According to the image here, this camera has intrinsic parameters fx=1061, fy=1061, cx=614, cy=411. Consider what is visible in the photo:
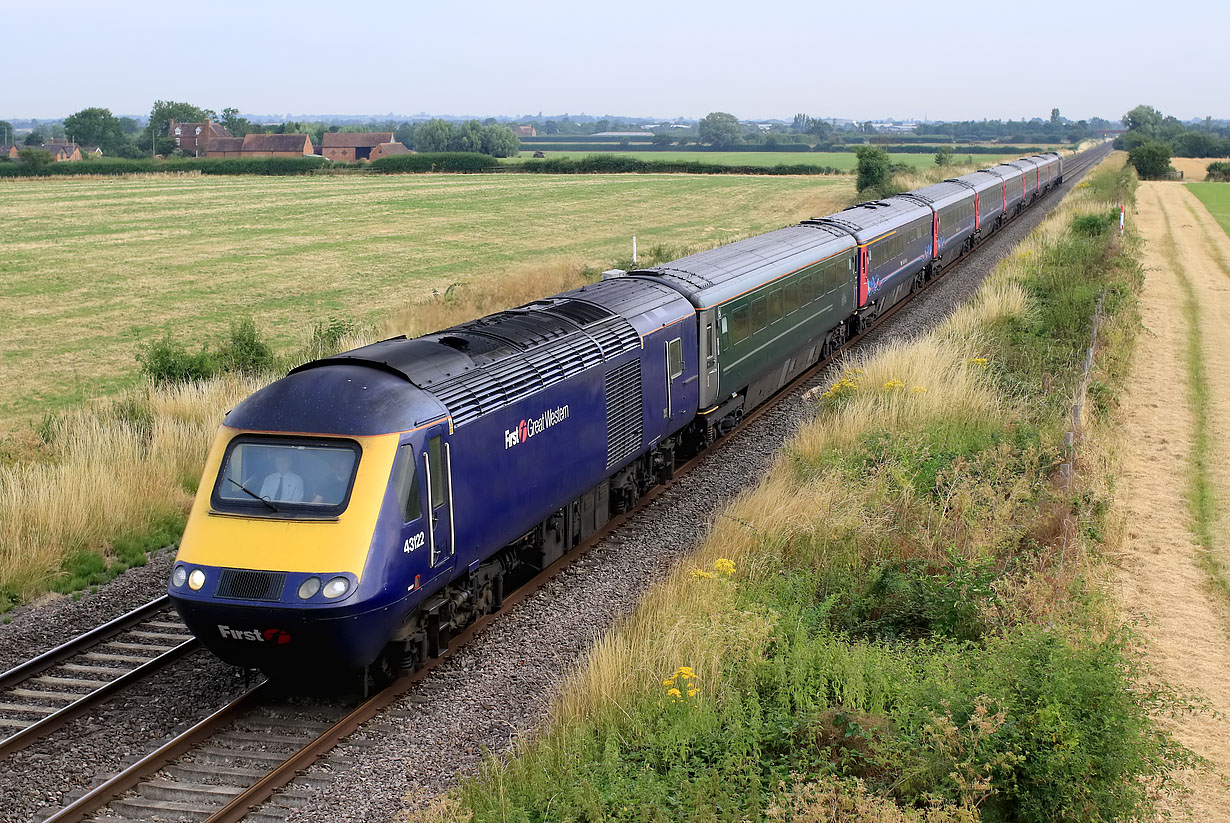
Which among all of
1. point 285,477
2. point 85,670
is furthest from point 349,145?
point 285,477

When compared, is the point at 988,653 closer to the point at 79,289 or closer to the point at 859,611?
the point at 859,611

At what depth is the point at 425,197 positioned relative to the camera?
255 feet

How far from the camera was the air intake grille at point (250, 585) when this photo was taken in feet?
28.9

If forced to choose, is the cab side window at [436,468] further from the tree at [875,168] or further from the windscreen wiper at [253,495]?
the tree at [875,168]

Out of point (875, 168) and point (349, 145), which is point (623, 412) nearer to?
point (875, 168)

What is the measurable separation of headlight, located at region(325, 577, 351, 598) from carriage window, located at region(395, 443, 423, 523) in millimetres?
779

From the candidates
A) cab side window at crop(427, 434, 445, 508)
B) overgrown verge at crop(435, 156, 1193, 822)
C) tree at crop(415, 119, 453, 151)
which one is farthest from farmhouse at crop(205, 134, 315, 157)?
cab side window at crop(427, 434, 445, 508)

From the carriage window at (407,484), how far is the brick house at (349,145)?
486ft

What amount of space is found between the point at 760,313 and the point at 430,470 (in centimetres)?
1030

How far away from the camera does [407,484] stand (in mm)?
9359

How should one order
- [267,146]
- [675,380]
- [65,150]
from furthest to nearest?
[65,150] < [267,146] < [675,380]

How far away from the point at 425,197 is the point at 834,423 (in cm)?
6557

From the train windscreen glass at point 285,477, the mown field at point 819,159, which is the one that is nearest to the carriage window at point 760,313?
the train windscreen glass at point 285,477

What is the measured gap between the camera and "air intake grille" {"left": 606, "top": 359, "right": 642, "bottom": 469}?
1346 cm
